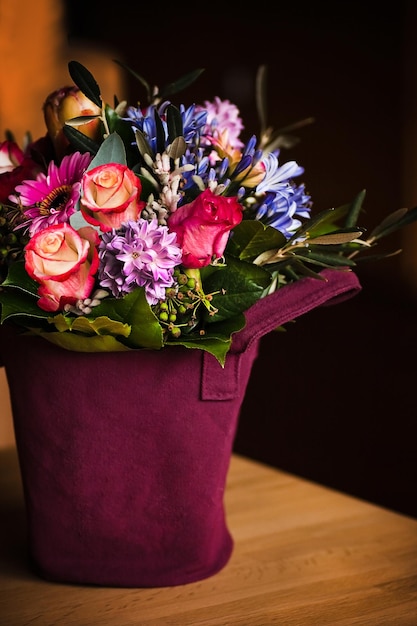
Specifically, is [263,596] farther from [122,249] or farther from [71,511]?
[122,249]

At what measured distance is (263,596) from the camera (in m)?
0.67

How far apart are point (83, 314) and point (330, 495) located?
40cm

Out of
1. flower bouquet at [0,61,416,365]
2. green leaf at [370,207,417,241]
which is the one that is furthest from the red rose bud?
green leaf at [370,207,417,241]

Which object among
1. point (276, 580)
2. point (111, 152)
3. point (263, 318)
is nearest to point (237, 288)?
point (263, 318)

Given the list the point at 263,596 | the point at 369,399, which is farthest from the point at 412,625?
the point at 369,399

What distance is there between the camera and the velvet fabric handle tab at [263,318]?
0.64 metres

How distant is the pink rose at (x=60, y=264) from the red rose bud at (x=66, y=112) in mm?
122

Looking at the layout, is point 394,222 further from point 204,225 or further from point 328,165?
point 328,165

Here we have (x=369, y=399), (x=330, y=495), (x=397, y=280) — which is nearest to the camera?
(x=330, y=495)

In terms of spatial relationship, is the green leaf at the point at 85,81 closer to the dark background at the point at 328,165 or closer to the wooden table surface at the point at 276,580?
the wooden table surface at the point at 276,580

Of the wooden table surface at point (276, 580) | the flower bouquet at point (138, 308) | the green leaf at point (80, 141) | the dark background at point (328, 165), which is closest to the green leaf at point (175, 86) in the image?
the flower bouquet at point (138, 308)

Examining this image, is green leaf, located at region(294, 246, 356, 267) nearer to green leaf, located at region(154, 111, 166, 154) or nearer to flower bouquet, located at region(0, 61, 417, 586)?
flower bouquet, located at region(0, 61, 417, 586)

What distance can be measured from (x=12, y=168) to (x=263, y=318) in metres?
0.28

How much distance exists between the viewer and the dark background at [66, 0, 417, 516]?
2.20 metres
